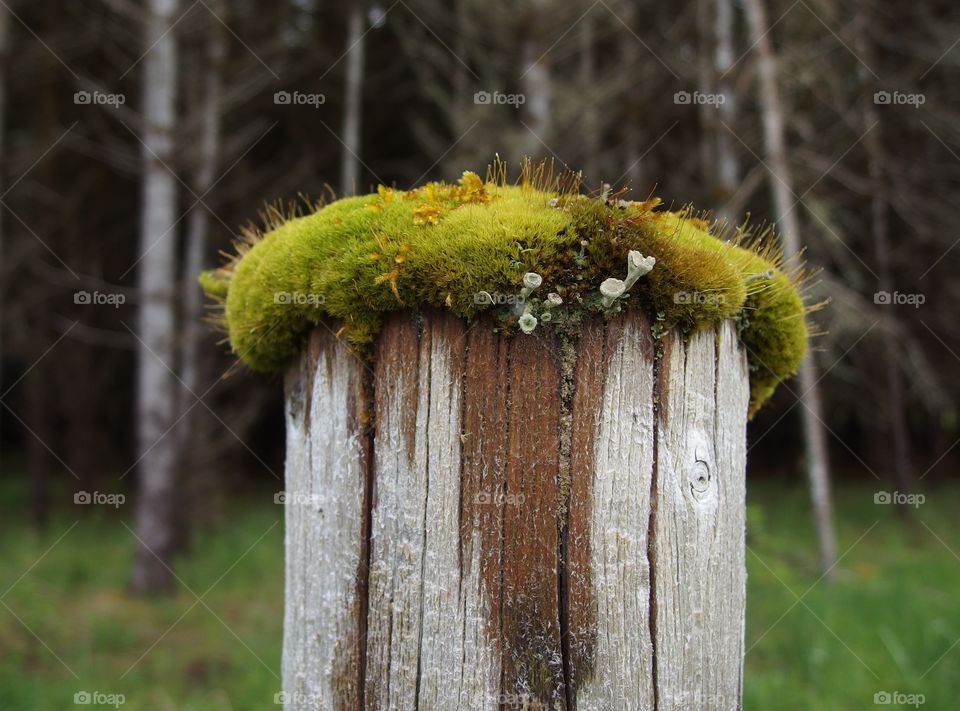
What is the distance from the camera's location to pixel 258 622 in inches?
245

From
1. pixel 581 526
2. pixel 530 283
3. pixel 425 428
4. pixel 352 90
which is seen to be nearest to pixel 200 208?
pixel 352 90

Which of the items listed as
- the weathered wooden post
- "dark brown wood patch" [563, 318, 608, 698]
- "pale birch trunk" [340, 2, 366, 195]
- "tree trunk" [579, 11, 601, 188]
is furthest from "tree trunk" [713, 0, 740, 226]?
"dark brown wood patch" [563, 318, 608, 698]

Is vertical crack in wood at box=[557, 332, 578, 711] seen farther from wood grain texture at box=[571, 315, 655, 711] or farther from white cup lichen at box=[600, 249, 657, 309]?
white cup lichen at box=[600, 249, 657, 309]

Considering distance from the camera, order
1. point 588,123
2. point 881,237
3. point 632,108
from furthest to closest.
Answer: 1. point 632,108
2. point 881,237
3. point 588,123

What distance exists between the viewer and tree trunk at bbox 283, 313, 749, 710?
138cm

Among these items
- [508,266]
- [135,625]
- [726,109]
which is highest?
[726,109]

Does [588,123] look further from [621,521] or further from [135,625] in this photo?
[621,521]

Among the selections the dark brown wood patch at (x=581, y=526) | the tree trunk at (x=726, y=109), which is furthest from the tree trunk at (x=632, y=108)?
the dark brown wood patch at (x=581, y=526)

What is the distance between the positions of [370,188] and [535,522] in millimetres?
7259

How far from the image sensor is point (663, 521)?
142 centimetres

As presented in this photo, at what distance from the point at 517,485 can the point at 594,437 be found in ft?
0.57

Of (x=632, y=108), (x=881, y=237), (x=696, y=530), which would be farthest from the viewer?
(x=632, y=108)

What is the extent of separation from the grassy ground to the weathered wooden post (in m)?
3.51

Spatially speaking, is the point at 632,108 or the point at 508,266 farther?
the point at 632,108
